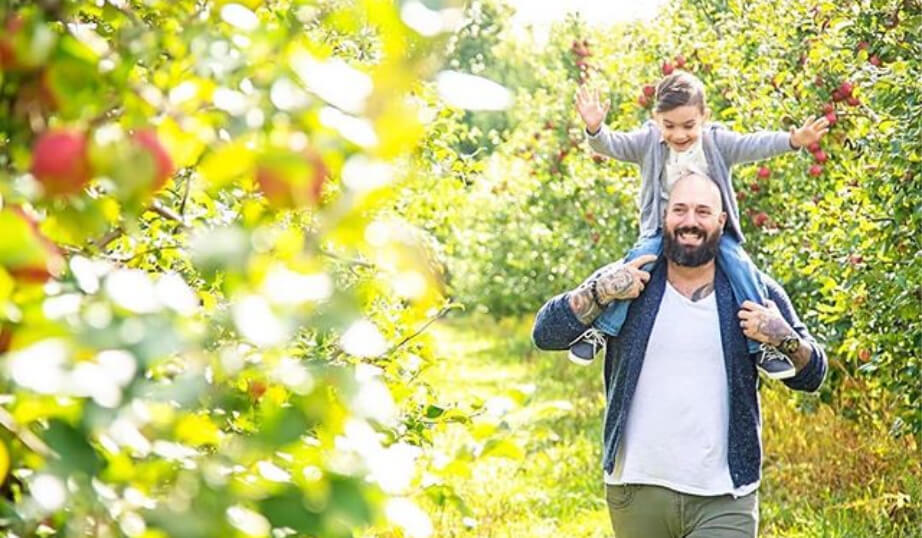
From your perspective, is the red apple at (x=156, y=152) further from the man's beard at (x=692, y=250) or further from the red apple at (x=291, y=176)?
the man's beard at (x=692, y=250)

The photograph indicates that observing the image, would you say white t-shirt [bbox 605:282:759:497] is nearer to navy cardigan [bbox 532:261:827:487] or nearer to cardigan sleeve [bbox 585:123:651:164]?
navy cardigan [bbox 532:261:827:487]

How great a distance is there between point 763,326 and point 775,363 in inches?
5.3

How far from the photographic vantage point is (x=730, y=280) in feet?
12.2

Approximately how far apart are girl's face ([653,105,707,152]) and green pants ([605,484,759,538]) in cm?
103

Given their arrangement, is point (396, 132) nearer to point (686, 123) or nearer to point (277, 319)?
point (277, 319)

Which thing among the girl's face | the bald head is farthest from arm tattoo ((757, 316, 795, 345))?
the girl's face

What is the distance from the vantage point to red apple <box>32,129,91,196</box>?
4.21 feet

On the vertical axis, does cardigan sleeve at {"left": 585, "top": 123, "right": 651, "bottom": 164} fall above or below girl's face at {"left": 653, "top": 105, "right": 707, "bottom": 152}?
below

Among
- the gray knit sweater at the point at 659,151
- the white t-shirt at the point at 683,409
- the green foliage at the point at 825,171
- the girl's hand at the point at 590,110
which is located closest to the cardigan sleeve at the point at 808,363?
the white t-shirt at the point at 683,409

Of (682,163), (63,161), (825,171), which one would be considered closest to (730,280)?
(682,163)

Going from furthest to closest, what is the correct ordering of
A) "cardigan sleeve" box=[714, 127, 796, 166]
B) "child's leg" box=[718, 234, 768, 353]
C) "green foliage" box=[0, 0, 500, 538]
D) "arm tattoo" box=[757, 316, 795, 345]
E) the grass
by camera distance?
the grass, "cardigan sleeve" box=[714, 127, 796, 166], "child's leg" box=[718, 234, 768, 353], "arm tattoo" box=[757, 316, 795, 345], "green foliage" box=[0, 0, 500, 538]

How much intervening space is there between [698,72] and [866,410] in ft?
9.82

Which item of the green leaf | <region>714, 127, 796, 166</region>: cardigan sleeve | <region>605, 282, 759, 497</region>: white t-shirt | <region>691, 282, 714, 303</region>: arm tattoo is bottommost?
<region>605, 282, 759, 497</region>: white t-shirt

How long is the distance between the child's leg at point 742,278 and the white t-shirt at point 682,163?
365 mm
